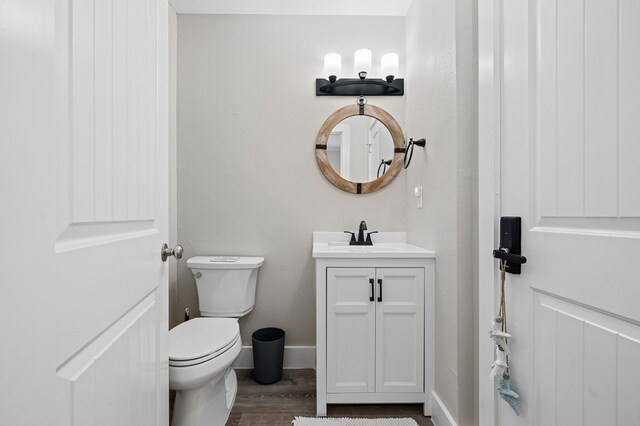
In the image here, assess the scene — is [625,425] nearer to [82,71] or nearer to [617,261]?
[617,261]

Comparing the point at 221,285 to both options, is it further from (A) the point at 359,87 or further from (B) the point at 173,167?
(A) the point at 359,87

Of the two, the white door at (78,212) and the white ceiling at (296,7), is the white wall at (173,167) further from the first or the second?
the white door at (78,212)

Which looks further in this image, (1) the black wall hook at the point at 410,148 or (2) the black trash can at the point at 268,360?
(2) the black trash can at the point at 268,360

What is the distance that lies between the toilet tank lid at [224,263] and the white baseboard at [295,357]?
63cm

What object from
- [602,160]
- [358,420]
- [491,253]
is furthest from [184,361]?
[602,160]

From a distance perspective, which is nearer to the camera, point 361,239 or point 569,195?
point 569,195

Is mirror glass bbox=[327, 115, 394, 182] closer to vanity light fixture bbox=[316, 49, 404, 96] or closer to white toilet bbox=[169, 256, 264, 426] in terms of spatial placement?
vanity light fixture bbox=[316, 49, 404, 96]

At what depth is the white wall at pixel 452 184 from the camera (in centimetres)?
130

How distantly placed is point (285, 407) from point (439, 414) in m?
0.80

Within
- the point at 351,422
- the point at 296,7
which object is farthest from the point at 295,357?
the point at 296,7

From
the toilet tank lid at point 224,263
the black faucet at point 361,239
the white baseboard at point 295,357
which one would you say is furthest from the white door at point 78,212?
the black faucet at point 361,239

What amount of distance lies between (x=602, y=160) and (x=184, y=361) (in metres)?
1.46

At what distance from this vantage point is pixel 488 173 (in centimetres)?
99

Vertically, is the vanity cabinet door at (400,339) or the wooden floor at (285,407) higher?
the vanity cabinet door at (400,339)
